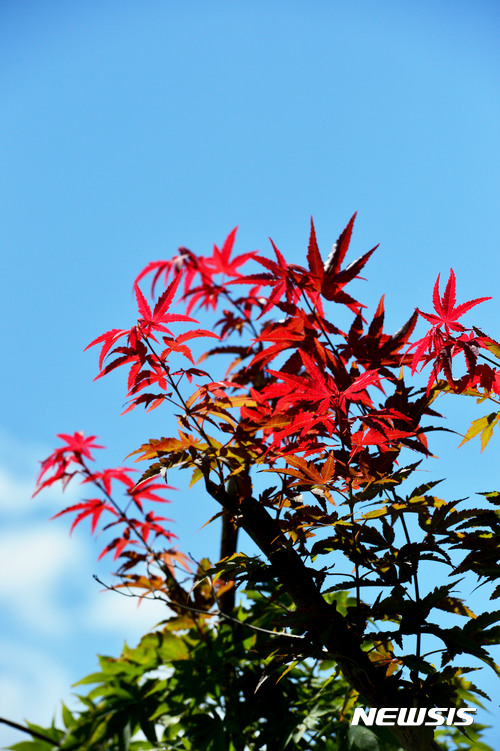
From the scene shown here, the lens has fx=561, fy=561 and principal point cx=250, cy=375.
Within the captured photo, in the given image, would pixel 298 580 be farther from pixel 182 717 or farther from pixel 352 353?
pixel 182 717

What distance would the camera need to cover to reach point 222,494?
3.14 ft

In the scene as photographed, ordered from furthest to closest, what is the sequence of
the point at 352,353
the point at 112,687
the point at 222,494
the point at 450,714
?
1. the point at 112,687
2. the point at 352,353
3. the point at 222,494
4. the point at 450,714

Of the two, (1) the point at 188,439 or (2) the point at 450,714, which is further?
(1) the point at 188,439

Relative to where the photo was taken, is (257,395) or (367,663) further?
(257,395)

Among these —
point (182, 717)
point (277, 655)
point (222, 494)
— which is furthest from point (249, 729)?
point (222, 494)

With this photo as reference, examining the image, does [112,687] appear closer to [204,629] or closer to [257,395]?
[204,629]

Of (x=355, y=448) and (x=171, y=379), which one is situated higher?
(x=171, y=379)

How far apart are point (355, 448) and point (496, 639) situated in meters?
0.36

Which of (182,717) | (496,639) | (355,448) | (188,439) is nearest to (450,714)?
(496,639)

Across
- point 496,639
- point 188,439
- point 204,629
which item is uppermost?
point 188,439

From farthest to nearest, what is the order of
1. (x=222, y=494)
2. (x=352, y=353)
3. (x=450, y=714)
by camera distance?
(x=352, y=353), (x=222, y=494), (x=450, y=714)

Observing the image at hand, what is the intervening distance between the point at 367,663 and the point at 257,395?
0.48 meters

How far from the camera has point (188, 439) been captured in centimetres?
99

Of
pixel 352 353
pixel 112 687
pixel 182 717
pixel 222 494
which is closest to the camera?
pixel 222 494
